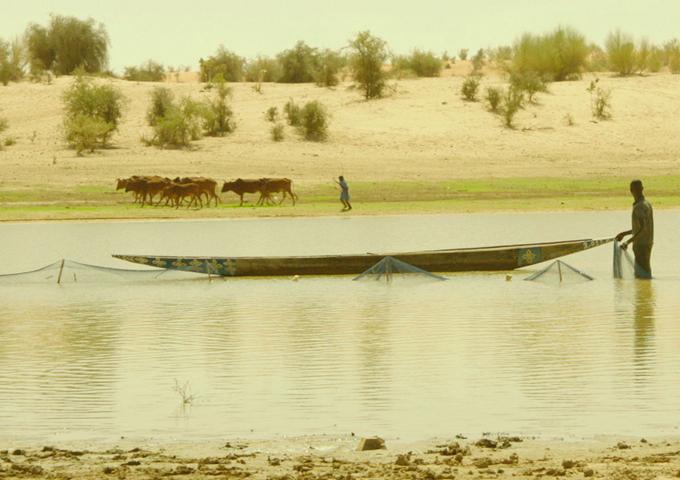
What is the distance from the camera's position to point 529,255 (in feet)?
72.8

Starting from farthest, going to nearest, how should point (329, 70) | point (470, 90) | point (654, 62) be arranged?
point (654, 62) → point (329, 70) → point (470, 90)

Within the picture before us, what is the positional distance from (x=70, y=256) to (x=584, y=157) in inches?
1101

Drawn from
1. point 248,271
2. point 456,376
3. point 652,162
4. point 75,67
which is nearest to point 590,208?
point 652,162

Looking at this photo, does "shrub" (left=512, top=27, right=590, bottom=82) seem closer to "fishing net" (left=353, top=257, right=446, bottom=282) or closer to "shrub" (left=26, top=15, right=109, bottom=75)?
"shrub" (left=26, top=15, right=109, bottom=75)

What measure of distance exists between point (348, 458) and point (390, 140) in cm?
4652

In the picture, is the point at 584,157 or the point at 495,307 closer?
the point at 495,307

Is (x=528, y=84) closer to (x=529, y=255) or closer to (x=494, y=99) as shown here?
(x=494, y=99)

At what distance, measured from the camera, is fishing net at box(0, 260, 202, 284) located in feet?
73.2

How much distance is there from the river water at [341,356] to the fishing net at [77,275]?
134 mm

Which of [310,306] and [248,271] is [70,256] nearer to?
[248,271]

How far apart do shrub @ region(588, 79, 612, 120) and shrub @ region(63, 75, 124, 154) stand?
18.9 meters

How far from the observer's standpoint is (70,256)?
2861cm

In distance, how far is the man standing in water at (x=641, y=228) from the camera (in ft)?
66.7

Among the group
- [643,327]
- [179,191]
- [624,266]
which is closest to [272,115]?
[179,191]
